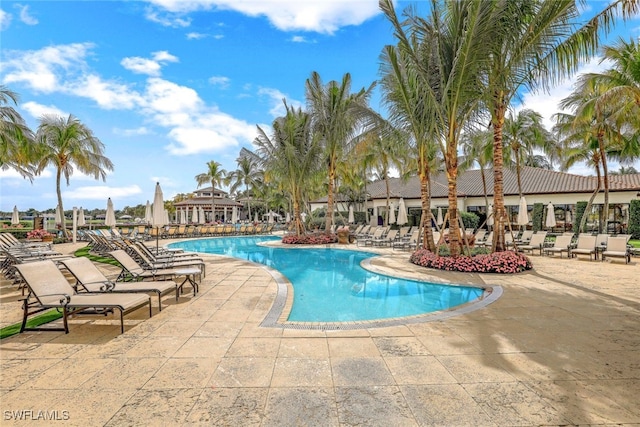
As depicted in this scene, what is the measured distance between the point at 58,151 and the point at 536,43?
25.8 m

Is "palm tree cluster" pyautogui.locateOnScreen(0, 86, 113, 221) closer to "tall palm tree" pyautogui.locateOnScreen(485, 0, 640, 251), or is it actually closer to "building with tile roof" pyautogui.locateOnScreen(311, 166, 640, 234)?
"tall palm tree" pyautogui.locateOnScreen(485, 0, 640, 251)

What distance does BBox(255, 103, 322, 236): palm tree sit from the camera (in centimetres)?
1986

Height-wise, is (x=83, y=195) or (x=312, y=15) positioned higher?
(x=312, y=15)

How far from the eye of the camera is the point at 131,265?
752 centimetres

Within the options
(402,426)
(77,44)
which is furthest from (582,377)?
(77,44)

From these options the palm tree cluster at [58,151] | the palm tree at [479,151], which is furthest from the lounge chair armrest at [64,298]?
the palm tree at [479,151]

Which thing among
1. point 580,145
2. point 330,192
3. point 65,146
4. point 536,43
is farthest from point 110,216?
point 580,145

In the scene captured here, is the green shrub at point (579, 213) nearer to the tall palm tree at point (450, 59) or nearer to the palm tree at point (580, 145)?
the palm tree at point (580, 145)

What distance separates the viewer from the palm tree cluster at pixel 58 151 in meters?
16.0

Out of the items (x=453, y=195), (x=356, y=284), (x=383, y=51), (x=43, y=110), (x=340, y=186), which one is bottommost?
(x=356, y=284)

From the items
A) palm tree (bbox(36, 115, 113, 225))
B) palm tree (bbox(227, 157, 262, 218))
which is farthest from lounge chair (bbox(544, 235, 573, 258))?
palm tree (bbox(227, 157, 262, 218))

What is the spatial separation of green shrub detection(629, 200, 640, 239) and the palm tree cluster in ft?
107

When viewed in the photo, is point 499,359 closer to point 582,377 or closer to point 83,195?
point 582,377

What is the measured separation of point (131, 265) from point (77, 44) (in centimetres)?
962
